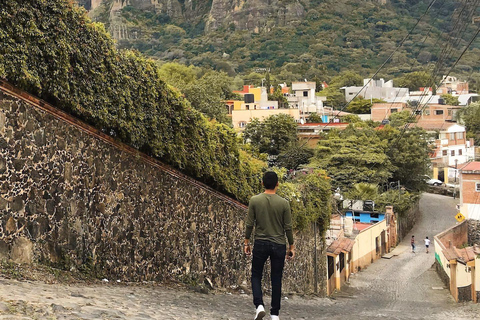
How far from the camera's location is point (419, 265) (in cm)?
3459

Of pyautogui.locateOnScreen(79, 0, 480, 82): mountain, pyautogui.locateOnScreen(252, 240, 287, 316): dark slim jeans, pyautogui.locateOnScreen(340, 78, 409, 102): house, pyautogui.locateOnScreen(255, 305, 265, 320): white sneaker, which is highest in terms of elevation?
pyautogui.locateOnScreen(79, 0, 480, 82): mountain

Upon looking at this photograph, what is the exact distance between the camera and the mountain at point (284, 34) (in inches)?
5433

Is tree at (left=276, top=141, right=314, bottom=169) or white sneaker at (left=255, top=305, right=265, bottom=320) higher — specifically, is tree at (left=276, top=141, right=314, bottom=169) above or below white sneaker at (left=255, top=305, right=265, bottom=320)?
above

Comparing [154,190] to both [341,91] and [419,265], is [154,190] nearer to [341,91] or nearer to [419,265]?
[419,265]

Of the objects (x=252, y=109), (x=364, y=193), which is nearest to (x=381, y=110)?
(x=252, y=109)

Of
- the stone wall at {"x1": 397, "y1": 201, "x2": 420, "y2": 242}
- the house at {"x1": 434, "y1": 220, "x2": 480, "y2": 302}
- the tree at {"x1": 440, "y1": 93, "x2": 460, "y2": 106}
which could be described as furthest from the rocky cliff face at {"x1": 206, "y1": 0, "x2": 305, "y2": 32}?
the house at {"x1": 434, "y1": 220, "x2": 480, "y2": 302}

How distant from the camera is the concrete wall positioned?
104ft

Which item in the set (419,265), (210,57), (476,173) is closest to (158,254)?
(419,265)

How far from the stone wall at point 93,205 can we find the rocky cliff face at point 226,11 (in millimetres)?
153909

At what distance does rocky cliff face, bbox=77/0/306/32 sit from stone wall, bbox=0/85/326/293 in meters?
154

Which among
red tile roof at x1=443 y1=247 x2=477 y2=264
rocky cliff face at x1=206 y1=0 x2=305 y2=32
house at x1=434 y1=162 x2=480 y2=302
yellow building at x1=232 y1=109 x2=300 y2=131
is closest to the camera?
house at x1=434 y1=162 x2=480 y2=302

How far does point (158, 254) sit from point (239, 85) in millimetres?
97606

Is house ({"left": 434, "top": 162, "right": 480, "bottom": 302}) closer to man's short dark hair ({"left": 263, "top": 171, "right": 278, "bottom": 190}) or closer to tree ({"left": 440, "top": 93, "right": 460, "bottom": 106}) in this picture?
man's short dark hair ({"left": 263, "top": 171, "right": 278, "bottom": 190})

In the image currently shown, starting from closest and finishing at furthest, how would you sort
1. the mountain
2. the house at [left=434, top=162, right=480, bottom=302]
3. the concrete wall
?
the house at [left=434, top=162, right=480, bottom=302] < the concrete wall < the mountain
